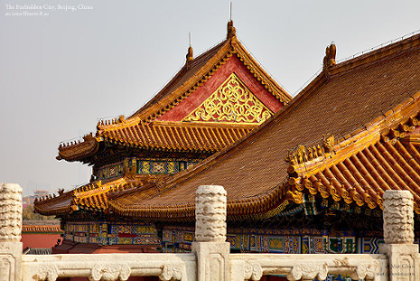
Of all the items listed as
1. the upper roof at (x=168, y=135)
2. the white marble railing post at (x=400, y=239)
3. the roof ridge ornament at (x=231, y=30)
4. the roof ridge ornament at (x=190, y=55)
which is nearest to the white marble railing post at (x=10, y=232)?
the white marble railing post at (x=400, y=239)

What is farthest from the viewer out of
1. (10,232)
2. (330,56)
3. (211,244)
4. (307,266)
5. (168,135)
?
(168,135)

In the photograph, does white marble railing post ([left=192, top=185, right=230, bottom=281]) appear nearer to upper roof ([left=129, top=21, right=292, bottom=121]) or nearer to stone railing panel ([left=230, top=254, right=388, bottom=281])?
stone railing panel ([left=230, top=254, right=388, bottom=281])

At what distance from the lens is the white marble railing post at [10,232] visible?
6016mm

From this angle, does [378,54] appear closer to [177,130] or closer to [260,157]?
[260,157]

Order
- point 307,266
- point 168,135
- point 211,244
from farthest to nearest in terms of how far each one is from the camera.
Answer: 1. point 168,135
2. point 307,266
3. point 211,244

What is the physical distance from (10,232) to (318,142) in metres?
5.16

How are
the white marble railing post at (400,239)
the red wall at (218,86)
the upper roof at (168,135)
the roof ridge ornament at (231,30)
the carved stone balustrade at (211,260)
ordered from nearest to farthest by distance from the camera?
the carved stone balustrade at (211,260) → the white marble railing post at (400,239) → the upper roof at (168,135) → the red wall at (218,86) → the roof ridge ornament at (231,30)

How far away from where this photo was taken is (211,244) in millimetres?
6594

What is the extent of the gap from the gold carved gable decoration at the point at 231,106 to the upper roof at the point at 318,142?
4587 mm

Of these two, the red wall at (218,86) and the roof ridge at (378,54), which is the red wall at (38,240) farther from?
the roof ridge at (378,54)

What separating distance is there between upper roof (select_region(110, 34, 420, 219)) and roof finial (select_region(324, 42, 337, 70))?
0.03 m

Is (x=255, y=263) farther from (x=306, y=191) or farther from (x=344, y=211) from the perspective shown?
(x=344, y=211)

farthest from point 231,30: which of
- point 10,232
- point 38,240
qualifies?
point 38,240

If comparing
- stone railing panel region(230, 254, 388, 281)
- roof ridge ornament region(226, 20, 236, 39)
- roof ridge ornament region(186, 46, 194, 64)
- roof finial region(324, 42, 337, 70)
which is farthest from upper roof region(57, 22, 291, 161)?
stone railing panel region(230, 254, 388, 281)
